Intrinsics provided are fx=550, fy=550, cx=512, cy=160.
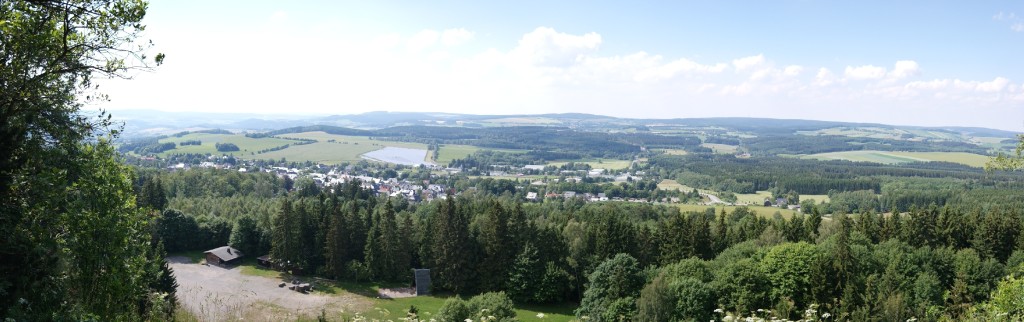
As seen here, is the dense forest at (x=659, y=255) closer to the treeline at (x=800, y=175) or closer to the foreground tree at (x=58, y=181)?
the foreground tree at (x=58, y=181)

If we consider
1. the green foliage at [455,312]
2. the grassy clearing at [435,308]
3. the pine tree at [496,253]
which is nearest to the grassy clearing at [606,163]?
the pine tree at [496,253]

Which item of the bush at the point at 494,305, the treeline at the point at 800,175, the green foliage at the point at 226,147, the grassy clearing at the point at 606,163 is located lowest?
the grassy clearing at the point at 606,163

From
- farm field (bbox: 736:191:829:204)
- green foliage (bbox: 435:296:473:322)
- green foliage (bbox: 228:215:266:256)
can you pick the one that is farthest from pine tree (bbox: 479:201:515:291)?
farm field (bbox: 736:191:829:204)

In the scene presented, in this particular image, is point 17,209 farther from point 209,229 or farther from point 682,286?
point 209,229

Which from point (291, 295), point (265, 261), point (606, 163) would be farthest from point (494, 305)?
point (606, 163)

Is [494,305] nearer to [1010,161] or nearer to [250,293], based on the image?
[1010,161]

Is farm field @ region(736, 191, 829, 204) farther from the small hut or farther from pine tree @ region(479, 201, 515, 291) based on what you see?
the small hut
